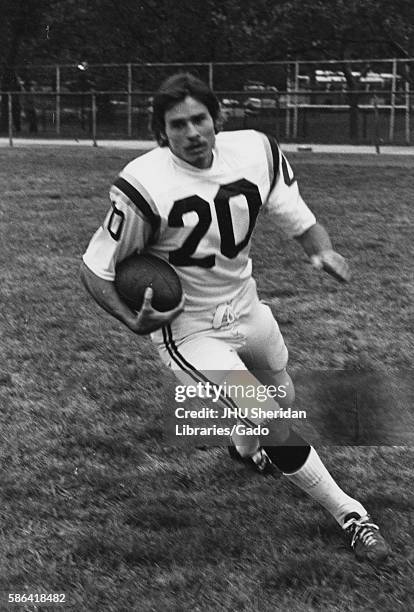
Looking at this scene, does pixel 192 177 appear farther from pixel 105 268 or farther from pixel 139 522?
pixel 139 522

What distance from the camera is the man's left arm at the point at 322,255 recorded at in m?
3.93

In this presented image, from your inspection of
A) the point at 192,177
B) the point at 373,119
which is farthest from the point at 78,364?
the point at 373,119

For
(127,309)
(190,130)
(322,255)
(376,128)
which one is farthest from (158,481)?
(376,128)

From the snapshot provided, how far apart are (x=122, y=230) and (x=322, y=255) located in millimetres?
774

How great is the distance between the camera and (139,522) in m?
4.14

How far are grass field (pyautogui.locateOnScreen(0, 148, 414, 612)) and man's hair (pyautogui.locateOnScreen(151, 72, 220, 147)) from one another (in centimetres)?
153

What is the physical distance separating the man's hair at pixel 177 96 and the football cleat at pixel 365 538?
5.20 feet

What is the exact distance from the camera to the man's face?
147 inches

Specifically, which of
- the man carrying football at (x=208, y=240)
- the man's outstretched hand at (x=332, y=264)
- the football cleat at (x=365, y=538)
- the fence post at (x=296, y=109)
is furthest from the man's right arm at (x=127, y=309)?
the fence post at (x=296, y=109)

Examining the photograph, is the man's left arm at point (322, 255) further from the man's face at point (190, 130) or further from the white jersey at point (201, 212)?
the man's face at point (190, 130)

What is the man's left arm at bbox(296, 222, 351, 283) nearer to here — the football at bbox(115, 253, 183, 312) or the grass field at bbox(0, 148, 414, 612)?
the football at bbox(115, 253, 183, 312)

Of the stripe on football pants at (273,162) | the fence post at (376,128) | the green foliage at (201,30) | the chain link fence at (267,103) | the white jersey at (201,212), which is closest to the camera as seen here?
the white jersey at (201,212)

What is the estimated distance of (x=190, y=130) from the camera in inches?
147

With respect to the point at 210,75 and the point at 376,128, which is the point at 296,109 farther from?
the point at 376,128
